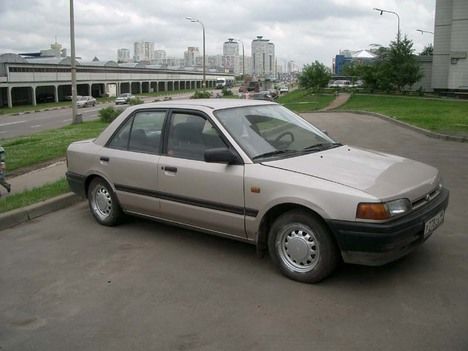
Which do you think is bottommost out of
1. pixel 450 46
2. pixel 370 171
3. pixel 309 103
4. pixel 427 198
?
pixel 309 103

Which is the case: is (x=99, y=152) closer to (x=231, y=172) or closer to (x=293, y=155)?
(x=231, y=172)

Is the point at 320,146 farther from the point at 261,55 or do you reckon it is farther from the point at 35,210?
the point at 261,55

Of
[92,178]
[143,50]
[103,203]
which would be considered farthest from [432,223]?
[143,50]

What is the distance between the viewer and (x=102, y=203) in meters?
6.43

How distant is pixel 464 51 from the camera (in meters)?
38.8

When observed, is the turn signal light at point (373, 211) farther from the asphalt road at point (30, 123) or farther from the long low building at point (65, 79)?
the long low building at point (65, 79)

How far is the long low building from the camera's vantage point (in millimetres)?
66375

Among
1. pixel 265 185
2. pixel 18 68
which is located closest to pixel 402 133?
pixel 265 185

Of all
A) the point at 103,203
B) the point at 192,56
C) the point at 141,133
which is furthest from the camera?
the point at 192,56

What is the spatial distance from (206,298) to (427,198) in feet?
6.93

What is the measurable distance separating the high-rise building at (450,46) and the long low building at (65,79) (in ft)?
157

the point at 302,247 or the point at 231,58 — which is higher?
the point at 231,58

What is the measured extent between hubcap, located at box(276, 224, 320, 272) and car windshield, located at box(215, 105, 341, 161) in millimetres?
783

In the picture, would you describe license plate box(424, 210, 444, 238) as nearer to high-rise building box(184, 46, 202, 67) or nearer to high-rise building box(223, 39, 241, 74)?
high-rise building box(223, 39, 241, 74)
